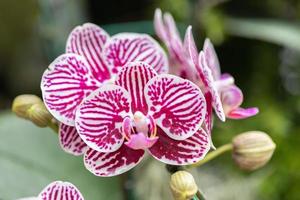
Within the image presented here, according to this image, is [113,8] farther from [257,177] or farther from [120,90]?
[120,90]

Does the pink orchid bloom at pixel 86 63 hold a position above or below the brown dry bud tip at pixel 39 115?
above

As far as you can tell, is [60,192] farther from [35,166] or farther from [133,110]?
[35,166]

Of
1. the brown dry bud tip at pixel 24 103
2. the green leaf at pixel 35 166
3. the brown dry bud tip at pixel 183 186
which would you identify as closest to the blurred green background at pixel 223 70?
the green leaf at pixel 35 166

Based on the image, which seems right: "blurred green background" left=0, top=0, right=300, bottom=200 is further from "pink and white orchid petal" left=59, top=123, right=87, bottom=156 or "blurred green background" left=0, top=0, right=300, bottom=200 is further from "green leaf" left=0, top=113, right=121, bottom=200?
"pink and white orchid petal" left=59, top=123, right=87, bottom=156

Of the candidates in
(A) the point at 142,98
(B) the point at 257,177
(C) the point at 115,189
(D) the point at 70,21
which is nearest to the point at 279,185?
(B) the point at 257,177

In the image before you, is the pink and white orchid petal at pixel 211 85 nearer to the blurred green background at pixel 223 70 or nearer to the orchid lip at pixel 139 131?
the orchid lip at pixel 139 131

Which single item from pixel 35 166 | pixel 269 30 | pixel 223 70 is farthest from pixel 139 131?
pixel 223 70

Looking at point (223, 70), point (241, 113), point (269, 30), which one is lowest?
point (223, 70)
